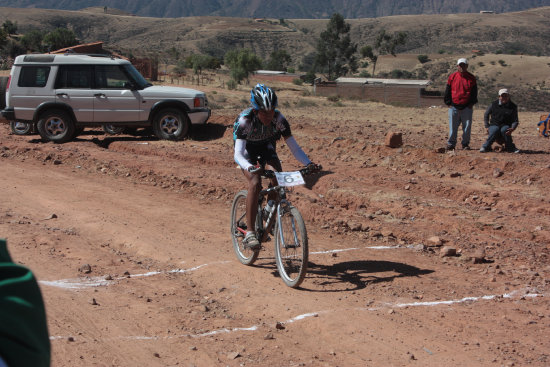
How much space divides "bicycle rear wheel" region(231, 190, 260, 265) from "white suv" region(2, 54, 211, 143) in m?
8.43

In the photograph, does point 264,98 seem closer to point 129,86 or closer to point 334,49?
point 129,86

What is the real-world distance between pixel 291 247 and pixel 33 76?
1086 centimetres

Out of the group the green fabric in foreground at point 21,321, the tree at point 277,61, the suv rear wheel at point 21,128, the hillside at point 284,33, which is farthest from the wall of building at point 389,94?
the hillside at point 284,33

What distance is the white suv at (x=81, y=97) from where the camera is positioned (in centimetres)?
1438

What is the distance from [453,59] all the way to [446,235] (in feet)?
273

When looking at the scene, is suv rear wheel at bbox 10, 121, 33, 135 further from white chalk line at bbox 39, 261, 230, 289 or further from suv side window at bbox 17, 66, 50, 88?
white chalk line at bbox 39, 261, 230, 289

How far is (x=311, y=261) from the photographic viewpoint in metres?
6.84

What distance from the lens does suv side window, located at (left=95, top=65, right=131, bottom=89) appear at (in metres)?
14.6

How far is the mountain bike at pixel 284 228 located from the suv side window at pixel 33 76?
9713 mm

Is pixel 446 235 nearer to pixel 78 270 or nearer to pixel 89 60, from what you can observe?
pixel 78 270

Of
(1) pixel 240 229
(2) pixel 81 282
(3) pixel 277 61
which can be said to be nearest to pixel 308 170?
(1) pixel 240 229

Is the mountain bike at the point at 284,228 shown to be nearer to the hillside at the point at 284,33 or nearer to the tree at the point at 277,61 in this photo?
the tree at the point at 277,61

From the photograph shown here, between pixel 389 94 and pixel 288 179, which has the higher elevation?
pixel 389 94

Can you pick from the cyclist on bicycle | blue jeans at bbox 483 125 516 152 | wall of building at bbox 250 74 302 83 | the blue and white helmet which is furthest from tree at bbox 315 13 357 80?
the blue and white helmet
